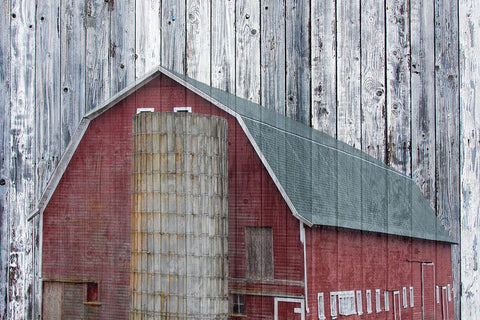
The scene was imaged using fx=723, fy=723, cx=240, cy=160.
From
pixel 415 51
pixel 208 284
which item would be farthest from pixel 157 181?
pixel 415 51

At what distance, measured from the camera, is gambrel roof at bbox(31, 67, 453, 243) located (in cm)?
714

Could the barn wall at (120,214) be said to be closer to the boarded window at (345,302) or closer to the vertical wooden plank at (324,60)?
the boarded window at (345,302)

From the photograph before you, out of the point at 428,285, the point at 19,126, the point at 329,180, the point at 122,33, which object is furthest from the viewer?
the point at 428,285

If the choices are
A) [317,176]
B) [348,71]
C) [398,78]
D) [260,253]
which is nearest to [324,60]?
[348,71]

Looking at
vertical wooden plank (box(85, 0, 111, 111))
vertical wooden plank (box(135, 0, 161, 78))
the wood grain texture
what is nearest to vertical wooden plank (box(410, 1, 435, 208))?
the wood grain texture

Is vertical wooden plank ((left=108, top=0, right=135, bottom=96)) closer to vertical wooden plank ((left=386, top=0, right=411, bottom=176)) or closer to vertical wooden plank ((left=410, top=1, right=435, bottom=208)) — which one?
vertical wooden plank ((left=386, top=0, right=411, bottom=176))

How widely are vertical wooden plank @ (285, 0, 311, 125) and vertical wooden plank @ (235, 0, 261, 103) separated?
28 centimetres

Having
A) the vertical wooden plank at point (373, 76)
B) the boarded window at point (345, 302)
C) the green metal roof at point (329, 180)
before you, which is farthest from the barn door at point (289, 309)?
the vertical wooden plank at point (373, 76)

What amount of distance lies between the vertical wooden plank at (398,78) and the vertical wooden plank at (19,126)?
3526mm

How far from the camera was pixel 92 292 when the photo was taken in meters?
8.28

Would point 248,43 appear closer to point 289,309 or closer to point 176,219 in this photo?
point 176,219

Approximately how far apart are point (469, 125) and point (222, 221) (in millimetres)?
2410

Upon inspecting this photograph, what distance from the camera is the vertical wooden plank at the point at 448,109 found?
6.46 meters

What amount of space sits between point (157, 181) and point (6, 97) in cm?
203
